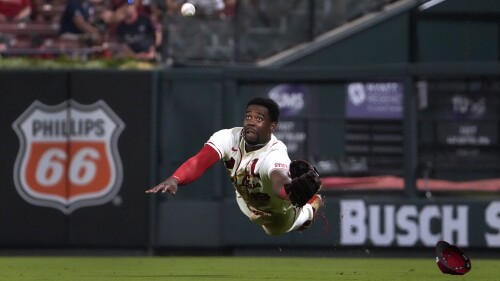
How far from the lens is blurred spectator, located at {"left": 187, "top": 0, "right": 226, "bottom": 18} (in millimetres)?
17391

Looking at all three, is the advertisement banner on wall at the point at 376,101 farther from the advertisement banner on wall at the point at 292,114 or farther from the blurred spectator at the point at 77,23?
the blurred spectator at the point at 77,23

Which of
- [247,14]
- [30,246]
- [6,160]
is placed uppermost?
[247,14]

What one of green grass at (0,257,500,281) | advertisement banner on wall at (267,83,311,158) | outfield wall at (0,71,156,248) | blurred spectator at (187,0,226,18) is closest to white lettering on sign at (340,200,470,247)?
green grass at (0,257,500,281)

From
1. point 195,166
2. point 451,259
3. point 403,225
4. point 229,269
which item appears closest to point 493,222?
point 403,225

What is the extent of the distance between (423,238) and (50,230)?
5393mm

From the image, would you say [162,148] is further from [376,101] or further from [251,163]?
[251,163]

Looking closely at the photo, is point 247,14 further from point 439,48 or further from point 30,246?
point 30,246

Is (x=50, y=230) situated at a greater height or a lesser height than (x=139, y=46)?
lesser

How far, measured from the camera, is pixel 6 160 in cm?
1723

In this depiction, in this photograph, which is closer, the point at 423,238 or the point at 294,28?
the point at 423,238

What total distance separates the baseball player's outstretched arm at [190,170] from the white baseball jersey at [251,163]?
17cm

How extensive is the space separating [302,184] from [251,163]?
2.26 ft

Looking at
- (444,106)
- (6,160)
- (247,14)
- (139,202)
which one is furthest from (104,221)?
(444,106)

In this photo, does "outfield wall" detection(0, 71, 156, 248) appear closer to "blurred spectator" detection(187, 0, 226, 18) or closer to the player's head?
"blurred spectator" detection(187, 0, 226, 18)
